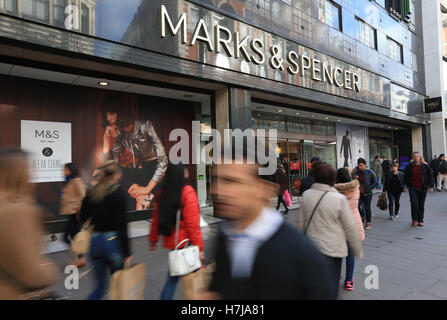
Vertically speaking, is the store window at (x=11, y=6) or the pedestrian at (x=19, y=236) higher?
the store window at (x=11, y=6)

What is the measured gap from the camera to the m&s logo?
744cm

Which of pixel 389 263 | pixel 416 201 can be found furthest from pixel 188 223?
pixel 416 201

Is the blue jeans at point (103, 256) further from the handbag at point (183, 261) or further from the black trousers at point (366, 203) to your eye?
the black trousers at point (366, 203)

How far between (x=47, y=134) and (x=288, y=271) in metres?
8.12

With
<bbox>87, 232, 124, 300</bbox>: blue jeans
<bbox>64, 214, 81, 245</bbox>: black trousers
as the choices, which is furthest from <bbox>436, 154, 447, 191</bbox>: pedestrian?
<bbox>87, 232, 124, 300</bbox>: blue jeans

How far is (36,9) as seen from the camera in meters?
5.56

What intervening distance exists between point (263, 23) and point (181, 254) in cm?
935

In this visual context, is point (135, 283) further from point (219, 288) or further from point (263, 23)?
point (263, 23)

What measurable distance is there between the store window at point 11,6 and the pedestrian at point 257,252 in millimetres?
6147

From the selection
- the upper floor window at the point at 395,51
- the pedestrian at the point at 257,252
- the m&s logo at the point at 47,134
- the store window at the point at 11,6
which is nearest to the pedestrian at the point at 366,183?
the pedestrian at the point at 257,252

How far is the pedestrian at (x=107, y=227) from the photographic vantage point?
3.03 m

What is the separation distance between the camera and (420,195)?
7348 millimetres

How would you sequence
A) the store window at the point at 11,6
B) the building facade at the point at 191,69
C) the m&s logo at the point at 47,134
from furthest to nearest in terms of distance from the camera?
the m&s logo at the point at 47,134
the building facade at the point at 191,69
the store window at the point at 11,6
